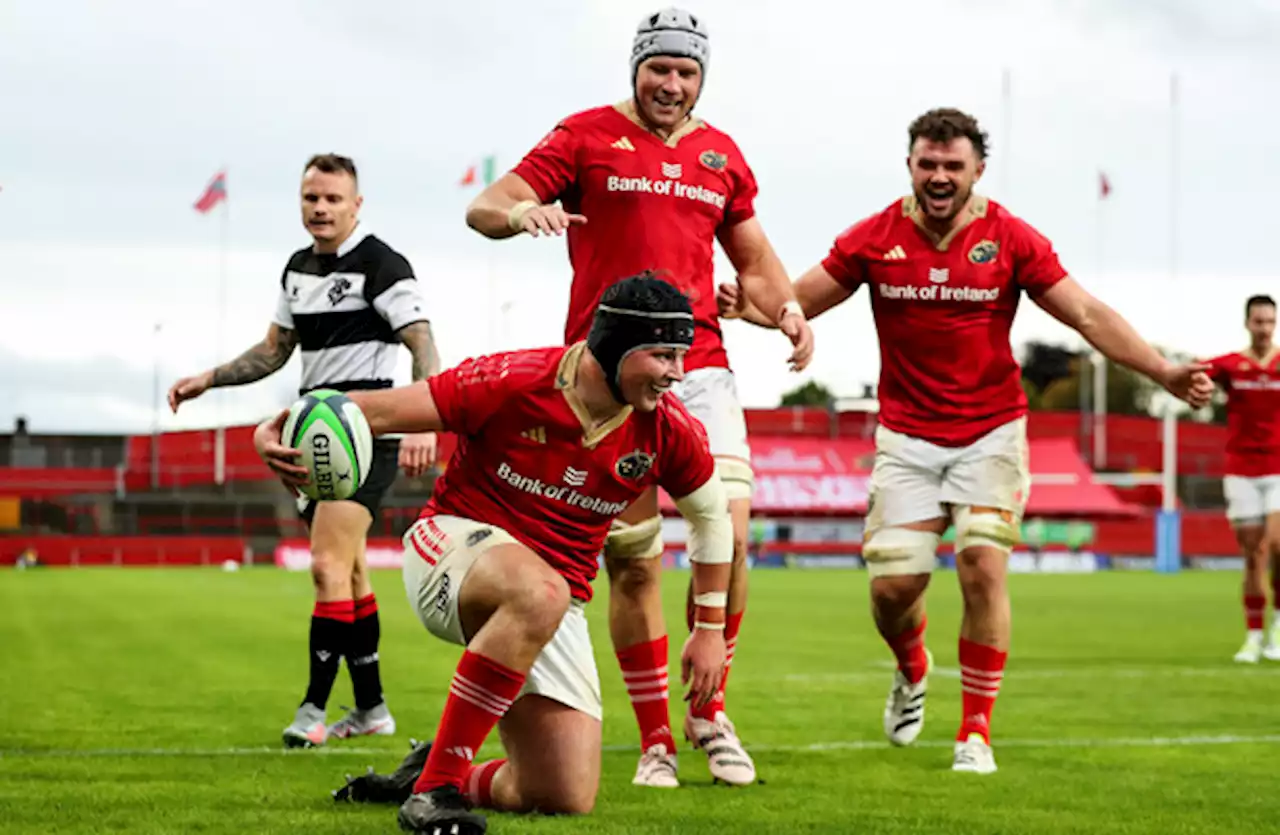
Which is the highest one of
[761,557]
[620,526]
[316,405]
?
[316,405]

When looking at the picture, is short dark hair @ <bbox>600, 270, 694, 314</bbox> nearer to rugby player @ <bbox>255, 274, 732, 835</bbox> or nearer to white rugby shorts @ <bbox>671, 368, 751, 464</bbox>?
rugby player @ <bbox>255, 274, 732, 835</bbox>

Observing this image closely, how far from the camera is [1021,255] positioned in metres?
8.08

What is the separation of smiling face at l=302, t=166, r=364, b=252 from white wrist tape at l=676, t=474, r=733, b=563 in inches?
119

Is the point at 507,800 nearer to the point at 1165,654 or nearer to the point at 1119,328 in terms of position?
the point at 1119,328

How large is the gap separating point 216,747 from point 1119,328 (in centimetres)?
425

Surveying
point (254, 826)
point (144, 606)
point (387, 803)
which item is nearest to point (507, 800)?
point (387, 803)

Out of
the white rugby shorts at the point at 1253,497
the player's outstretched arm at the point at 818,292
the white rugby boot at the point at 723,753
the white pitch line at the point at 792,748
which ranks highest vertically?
the player's outstretched arm at the point at 818,292

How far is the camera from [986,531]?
7930 millimetres

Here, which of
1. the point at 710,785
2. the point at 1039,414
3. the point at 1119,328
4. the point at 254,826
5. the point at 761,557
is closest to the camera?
the point at 254,826

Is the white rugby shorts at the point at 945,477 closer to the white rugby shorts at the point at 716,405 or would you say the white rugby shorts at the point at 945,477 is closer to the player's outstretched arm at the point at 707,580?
the white rugby shorts at the point at 716,405

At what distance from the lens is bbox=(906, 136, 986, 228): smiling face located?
792 cm

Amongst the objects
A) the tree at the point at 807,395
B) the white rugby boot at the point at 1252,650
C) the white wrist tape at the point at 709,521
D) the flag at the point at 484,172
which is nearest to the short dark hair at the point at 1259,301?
the white rugby boot at the point at 1252,650

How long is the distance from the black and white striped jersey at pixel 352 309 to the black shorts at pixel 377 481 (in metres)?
0.31

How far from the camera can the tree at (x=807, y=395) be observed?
9100 centimetres
